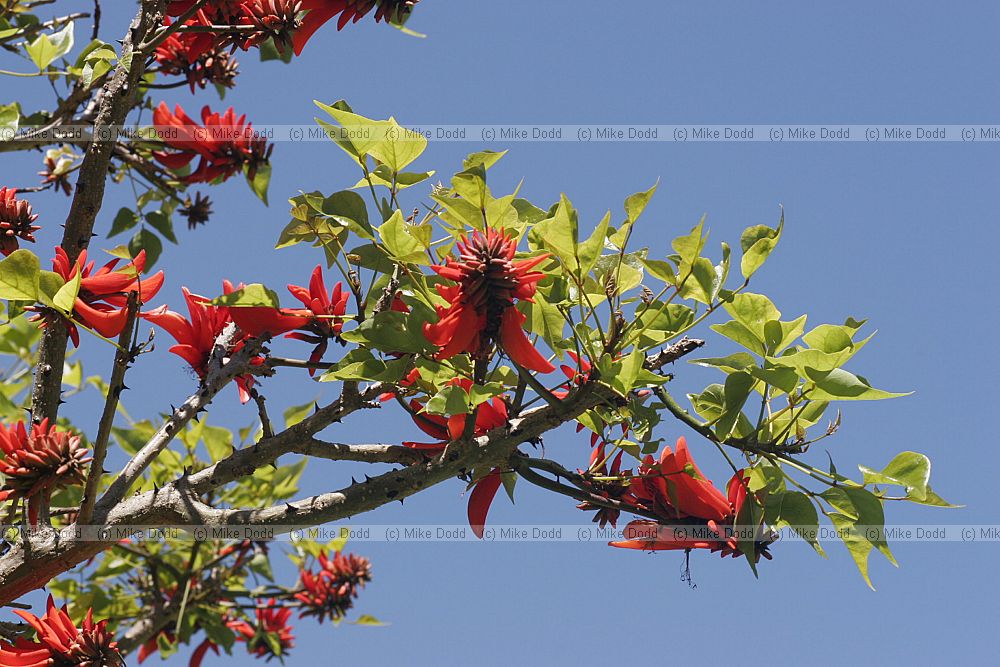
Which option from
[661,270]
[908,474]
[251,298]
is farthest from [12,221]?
[908,474]

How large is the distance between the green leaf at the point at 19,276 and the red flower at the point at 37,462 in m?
0.20

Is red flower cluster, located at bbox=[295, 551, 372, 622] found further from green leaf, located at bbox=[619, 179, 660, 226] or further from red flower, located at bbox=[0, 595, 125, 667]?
green leaf, located at bbox=[619, 179, 660, 226]

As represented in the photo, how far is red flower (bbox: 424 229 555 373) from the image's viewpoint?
3.70 feet

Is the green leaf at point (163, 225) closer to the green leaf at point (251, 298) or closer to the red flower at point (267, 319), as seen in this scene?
the red flower at point (267, 319)

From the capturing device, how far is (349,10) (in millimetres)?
1693

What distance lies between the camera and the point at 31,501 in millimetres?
1469

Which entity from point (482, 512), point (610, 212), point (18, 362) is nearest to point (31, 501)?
point (482, 512)

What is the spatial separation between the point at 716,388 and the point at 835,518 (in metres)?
0.23

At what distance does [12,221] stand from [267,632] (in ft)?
6.00

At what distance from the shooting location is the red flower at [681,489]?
1.40 m

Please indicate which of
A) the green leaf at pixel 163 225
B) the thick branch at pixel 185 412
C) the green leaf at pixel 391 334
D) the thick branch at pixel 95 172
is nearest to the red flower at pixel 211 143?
the green leaf at pixel 163 225

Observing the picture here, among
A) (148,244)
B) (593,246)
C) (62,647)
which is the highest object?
(148,244)

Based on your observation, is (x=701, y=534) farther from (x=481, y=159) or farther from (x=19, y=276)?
(x=19, y=276)

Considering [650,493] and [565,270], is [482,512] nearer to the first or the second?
[650,493]
